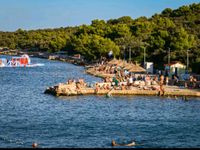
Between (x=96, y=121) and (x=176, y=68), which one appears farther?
(x=176, y=68)

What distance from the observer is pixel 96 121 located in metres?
35.0

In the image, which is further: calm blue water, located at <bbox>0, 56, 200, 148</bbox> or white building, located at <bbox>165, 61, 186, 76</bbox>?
white building, located at <bbox>165, 61, 186, 76</bbox>

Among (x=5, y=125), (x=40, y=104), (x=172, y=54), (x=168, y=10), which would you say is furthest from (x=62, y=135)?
(x=168, y=10)

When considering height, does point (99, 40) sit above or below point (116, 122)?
above

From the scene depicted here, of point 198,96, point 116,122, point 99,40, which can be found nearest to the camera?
point 116,122

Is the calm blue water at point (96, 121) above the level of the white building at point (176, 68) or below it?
below

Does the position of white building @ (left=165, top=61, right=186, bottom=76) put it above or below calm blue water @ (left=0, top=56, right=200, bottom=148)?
above

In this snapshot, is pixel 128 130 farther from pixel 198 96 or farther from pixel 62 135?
pixel 198 96

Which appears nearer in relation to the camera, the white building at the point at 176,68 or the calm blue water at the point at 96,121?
the calm blue water at the point at 96,121

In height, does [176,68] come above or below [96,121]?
above

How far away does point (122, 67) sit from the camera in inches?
2928

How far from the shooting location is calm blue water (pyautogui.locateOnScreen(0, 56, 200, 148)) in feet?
91.9

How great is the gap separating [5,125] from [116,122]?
6852mm

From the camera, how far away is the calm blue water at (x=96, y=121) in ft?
91.9
